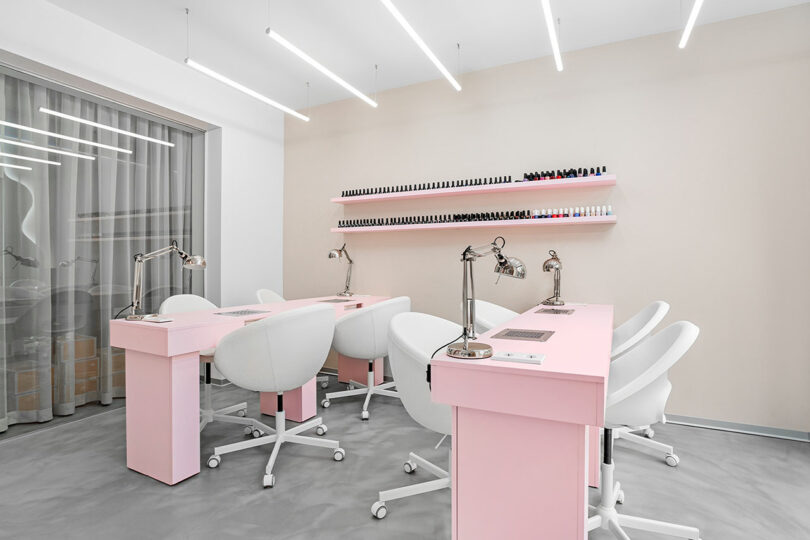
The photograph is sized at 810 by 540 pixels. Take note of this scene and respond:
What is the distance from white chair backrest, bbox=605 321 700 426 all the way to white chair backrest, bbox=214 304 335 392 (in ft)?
5.12

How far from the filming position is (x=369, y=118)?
4.45 metres

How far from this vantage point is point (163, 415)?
7.20 ft

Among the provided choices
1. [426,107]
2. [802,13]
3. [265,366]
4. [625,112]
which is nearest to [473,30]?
[426,107]

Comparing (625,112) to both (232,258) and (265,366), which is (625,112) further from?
(232,258)

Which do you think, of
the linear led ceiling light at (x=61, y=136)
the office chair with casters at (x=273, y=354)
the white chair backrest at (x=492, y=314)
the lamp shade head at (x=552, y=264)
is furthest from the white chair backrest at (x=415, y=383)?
the linear led ceiling light at (x=61, y=136)

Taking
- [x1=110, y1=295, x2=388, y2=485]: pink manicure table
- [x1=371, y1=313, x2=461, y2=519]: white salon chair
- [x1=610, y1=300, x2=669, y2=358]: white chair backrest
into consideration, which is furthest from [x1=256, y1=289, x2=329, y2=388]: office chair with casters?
[x1=610, y1=300, x2=669, y2=358]: white chair backrest

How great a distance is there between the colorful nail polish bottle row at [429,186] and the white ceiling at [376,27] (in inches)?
41.1

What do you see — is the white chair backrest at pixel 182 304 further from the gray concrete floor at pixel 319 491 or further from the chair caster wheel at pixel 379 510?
the chair caster wheel at pixel 379 510

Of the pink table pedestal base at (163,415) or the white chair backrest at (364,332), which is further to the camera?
the white chair backrest at (364,332)

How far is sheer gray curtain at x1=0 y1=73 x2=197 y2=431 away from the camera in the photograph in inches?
111

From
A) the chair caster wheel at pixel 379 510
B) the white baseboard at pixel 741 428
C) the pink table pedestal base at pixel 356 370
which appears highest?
the pink table pedestal base at pixel 356 370

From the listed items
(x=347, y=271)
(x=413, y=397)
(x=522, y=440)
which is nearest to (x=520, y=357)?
(x=522, y=440)

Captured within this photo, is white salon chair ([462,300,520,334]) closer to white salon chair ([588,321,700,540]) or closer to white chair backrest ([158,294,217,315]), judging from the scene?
white salon chair ([588,321,700,540])

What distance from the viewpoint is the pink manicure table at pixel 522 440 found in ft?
4.11
